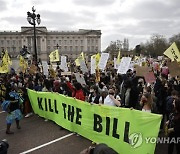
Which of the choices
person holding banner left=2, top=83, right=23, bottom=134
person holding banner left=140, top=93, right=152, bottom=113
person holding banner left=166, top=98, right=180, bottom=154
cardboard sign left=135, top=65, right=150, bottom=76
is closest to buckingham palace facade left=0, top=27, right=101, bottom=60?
cardboard sign left=135, top=65, right=150, bottom=76

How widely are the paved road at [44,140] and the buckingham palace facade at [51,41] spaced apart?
115735mm

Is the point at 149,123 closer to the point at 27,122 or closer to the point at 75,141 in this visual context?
the point at 75,141

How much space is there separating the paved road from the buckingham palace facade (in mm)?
115735

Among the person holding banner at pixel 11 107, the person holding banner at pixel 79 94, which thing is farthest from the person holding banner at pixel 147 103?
the person holding banner at pixel 11 107

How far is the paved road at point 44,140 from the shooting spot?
23.5 feet

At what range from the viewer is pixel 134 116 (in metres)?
5.88

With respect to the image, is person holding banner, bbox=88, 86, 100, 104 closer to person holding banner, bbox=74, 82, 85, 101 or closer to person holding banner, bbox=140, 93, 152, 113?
person holding banner, bbox=74, 82, 85, 101

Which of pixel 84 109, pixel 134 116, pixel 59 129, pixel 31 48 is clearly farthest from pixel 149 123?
pixel 31 48

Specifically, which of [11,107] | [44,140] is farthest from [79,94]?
[11,107]

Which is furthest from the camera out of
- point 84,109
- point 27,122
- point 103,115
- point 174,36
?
point 174,36

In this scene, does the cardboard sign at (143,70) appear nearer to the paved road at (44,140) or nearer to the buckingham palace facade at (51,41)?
the paved road at (44,140)

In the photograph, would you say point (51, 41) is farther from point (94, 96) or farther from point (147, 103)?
point (147, 103)

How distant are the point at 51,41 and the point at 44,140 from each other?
130129mm

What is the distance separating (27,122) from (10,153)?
3.21 metres
